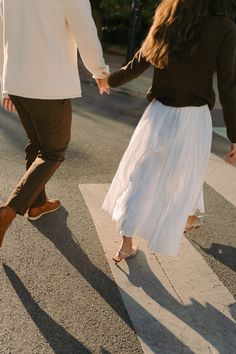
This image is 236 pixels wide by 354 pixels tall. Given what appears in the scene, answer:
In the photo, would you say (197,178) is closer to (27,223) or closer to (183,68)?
(183,68)

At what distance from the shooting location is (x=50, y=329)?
2436mm

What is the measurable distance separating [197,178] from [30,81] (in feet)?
3.98

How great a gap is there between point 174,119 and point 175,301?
1.11 metres

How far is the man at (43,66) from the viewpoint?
2.68 metres

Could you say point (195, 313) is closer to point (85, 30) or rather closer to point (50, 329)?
point (50, 329)

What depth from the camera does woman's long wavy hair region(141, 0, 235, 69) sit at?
247 centimetres

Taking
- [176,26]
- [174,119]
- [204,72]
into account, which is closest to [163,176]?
[174,119]

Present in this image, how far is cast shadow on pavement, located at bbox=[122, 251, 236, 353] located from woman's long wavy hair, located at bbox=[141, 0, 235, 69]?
134 cm

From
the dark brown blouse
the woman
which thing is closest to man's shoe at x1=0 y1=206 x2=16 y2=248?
the woman

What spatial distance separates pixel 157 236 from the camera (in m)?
2.88

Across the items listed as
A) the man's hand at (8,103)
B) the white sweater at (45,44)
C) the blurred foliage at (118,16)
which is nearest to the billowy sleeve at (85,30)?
the white sweater at (45,44)

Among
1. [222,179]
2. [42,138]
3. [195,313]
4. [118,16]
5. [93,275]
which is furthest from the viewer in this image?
[118,16]

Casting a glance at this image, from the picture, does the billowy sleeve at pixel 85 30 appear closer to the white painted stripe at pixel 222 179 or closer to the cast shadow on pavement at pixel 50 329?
the cast shadow on pavement at pixel 50 329

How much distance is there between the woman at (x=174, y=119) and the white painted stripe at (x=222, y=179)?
1.57 meters
